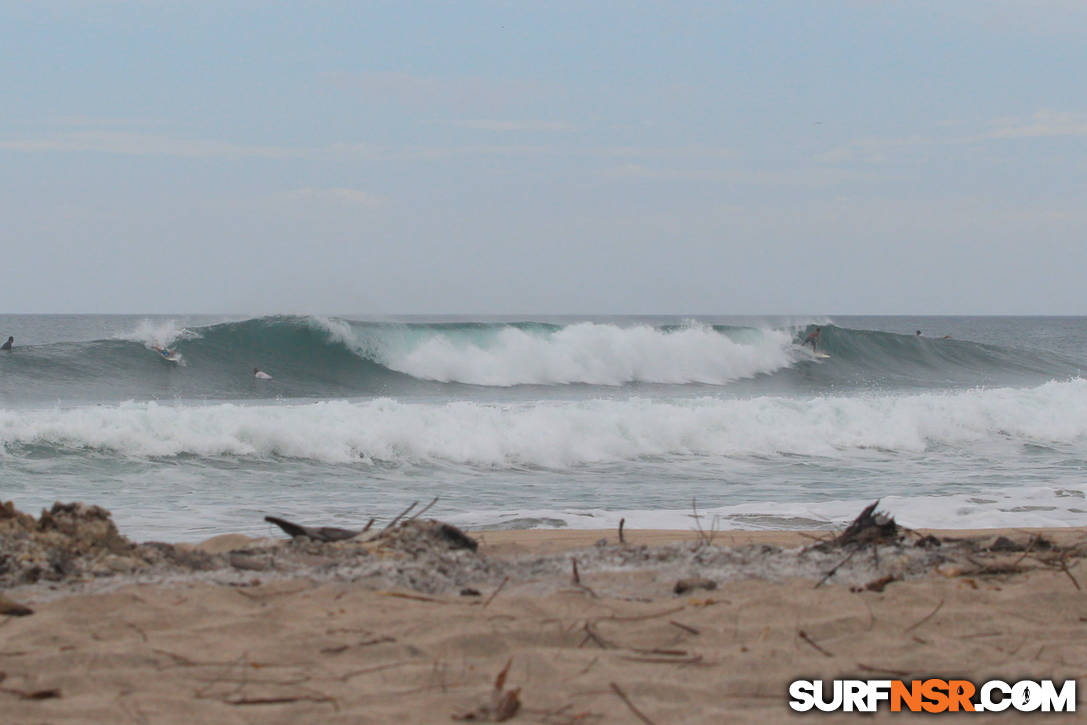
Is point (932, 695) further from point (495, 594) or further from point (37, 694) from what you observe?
point (37, 694)

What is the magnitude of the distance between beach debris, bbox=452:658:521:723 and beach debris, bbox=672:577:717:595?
131 cm

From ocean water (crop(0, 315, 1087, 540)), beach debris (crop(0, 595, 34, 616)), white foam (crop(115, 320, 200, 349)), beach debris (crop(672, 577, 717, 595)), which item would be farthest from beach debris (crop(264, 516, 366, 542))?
white foam (crop(115, 320, 200, 349))

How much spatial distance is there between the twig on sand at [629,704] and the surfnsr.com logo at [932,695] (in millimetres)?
433

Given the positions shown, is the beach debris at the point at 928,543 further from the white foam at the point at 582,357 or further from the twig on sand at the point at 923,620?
the white foam at the point at 582,357

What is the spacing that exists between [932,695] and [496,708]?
1262 millimetres

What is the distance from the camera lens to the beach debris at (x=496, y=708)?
2.53m

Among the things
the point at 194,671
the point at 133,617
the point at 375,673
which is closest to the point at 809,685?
the point at 375,673

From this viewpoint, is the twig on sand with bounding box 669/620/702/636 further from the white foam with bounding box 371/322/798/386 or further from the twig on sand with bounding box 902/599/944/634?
the white foam with bounding box 371/322/798/386

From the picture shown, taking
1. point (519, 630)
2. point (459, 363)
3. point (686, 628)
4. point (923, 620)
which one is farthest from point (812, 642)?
point (459, 363)

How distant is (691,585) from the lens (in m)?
3.88

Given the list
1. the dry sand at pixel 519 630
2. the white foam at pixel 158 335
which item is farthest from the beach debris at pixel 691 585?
the white foam at pixel 158 335

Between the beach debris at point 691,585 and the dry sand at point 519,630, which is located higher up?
the beach debris at point 691,585

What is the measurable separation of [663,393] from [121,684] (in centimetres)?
2159

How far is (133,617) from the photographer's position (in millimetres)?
3354
